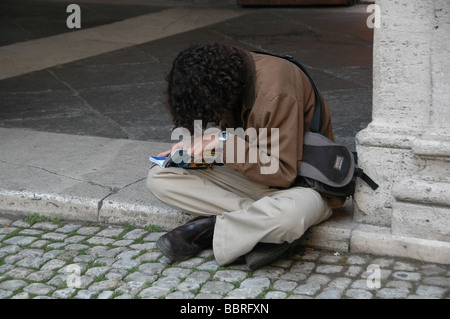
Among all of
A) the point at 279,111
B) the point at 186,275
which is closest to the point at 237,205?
the point at 186,275

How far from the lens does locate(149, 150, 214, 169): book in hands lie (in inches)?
125

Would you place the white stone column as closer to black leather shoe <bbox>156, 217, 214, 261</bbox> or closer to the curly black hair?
the curly black hair

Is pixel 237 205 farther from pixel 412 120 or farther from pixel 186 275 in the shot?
pixel 412 120

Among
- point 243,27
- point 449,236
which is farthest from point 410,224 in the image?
point 243,27

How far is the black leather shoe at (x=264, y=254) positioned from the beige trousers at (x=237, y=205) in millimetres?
40

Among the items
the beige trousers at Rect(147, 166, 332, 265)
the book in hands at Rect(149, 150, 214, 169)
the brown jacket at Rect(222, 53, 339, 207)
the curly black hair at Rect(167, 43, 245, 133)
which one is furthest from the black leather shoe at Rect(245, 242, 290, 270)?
the curly black hair at Rect(167, 43, 245, 133)

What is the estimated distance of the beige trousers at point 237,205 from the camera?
2.98 m

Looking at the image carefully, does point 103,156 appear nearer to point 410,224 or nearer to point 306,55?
point 410,224

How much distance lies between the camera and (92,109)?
555 cm

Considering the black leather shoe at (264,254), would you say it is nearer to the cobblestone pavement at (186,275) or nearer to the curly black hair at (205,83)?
the cobblestone pavement at (186,275)

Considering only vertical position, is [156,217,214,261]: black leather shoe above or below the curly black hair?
below

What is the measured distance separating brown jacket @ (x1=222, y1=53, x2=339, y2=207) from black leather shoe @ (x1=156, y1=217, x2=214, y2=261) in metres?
0.34

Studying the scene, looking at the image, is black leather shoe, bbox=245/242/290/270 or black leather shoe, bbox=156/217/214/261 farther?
black leather shoe, bbox=156/217/214/261

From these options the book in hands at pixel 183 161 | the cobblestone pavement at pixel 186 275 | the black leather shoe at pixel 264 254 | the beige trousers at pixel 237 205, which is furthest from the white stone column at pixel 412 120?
the book in hands at pixel 183 161
